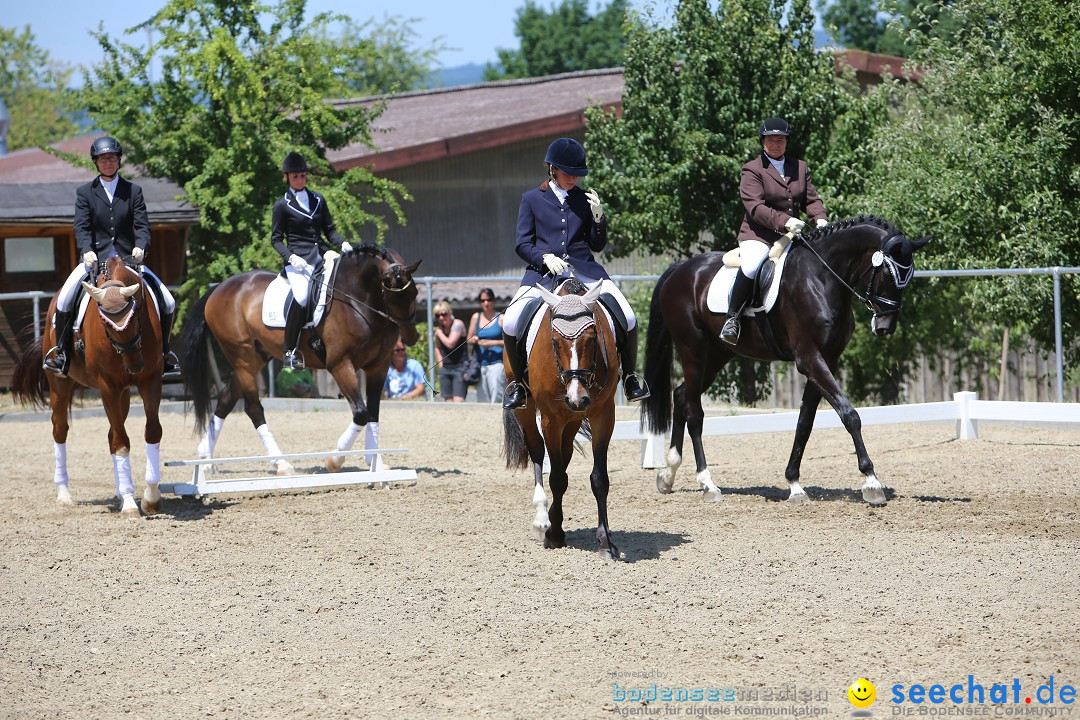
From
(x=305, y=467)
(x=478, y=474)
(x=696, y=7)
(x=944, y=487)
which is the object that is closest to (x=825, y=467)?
(x=944, y=487)

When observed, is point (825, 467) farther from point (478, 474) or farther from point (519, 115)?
point (519, 115)

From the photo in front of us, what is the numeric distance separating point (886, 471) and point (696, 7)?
952cm

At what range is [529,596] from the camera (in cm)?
684

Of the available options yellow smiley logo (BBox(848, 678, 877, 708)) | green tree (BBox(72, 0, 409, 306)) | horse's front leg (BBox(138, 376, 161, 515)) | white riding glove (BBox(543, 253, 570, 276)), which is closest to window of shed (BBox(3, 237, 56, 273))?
green tree (BBox(72, 0, 409, 306))

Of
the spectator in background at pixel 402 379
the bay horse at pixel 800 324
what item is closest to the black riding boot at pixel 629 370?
the bay horse at pixel 800 324

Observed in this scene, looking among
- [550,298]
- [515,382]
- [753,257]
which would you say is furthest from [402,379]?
[550,298]

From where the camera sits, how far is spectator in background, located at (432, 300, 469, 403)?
17.7 metres

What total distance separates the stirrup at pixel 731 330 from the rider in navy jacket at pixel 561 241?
1.84 meters

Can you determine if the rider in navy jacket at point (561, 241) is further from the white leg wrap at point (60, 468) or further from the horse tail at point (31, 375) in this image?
the horse tail at point (31, 375)

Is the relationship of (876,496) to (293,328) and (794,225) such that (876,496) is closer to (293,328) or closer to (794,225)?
(794,225)

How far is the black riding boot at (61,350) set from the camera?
996cm

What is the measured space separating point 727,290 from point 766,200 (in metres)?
0.77

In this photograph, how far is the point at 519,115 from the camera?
2612 centimetres

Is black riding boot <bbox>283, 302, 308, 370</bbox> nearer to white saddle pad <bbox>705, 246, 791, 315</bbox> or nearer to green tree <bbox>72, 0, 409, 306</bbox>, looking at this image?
white saddle pad <bbox>705, 246, 791, 315</bbox>
